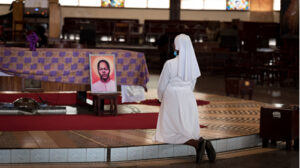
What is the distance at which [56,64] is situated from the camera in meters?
8.11

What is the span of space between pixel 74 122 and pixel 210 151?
2.08m

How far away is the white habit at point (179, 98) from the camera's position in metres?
6.05

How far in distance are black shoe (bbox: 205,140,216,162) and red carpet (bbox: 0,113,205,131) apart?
126 cm

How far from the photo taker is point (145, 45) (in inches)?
855

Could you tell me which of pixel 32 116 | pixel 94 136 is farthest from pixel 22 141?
pixel 32 116

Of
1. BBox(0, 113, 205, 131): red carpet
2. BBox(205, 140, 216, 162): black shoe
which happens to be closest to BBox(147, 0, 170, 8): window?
BBox(0, 113, 205, 131): red carpet

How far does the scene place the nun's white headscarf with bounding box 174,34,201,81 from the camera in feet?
19.7

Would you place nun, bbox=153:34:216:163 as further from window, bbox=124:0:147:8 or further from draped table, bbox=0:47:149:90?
window, bbox=124:0:147:8

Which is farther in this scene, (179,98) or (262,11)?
(262,11)

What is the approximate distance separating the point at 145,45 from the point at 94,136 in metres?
15.4

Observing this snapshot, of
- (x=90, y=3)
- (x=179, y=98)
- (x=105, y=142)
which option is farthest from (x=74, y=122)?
(x=90, y=3)

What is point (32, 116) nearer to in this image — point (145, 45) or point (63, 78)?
point (63, 78)

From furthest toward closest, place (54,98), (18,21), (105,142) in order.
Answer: (18,21)
(54,98)
(105,142)

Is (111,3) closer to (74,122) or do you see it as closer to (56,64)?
(56,64)
